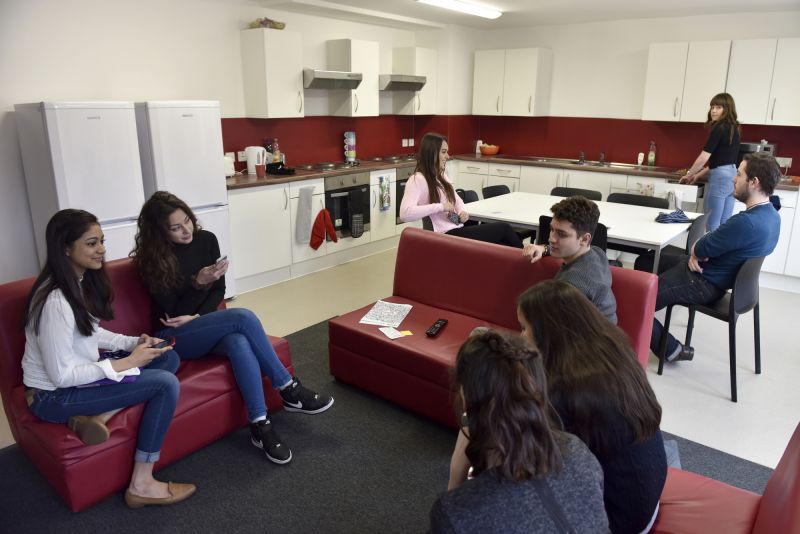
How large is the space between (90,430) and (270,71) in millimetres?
3891

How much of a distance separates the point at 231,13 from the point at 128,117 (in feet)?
5.72

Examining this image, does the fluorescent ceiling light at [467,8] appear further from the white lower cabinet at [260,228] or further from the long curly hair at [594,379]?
the long curly hair at [594,379]

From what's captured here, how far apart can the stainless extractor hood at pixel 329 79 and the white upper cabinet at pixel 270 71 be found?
11cm

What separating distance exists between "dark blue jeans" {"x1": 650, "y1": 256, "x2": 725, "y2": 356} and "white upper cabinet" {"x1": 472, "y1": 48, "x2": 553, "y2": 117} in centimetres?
397

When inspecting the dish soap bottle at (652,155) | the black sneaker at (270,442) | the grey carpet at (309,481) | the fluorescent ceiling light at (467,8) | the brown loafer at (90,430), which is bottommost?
the grey carpet at (309,481)

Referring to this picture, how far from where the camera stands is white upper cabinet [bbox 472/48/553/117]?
700cm

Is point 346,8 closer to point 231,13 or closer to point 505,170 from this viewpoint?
point 231,13

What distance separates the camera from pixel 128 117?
13.1ft

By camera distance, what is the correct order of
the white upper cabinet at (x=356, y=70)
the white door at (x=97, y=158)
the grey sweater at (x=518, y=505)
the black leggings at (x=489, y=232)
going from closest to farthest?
the grey sweater at (x=518, y=505), the white door at (x=97, y=158), the black leggings at (x=489, y=232), the white upper cabinet at (x=356, y=70)

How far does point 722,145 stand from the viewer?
527 centimetres

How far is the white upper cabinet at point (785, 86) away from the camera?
5375 mm

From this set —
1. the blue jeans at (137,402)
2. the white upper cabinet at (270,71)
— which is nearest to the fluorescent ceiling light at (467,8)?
the white upper cabinet at (270,71)

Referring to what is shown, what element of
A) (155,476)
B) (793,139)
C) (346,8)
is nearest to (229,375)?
(155,476)

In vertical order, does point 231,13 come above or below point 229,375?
above
